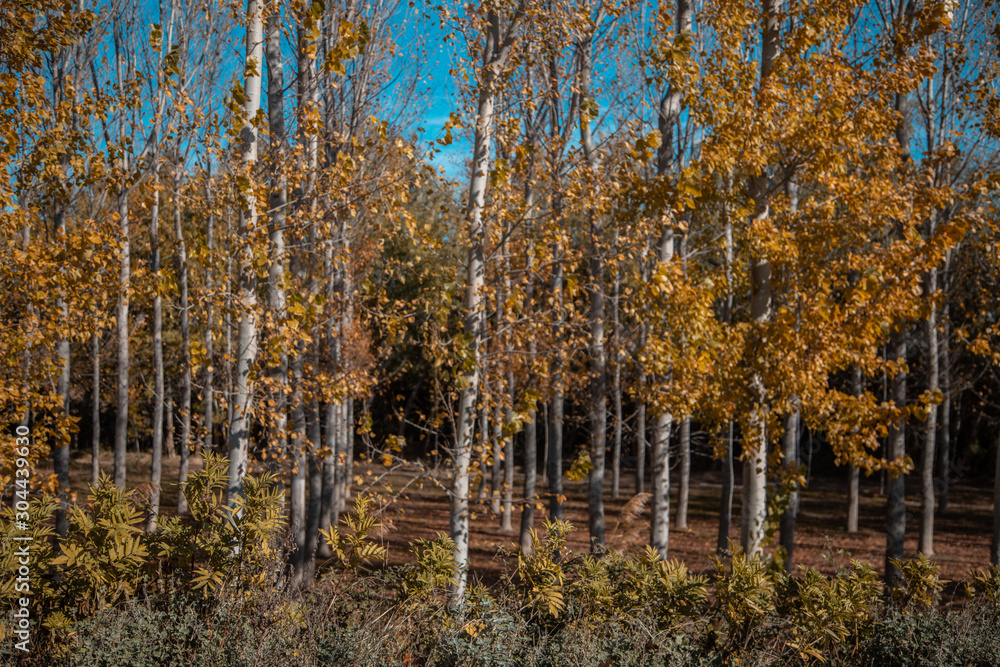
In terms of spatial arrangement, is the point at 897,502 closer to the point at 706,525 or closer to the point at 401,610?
the point at 401,610

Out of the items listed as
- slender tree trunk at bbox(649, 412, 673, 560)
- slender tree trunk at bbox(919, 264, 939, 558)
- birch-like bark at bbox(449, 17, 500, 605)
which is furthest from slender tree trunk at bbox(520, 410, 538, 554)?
slender tree trunk at bbox(919, 264, 939, 558)

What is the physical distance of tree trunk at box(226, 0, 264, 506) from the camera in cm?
584

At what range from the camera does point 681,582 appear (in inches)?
189

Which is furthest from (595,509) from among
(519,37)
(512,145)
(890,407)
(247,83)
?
(247,83)

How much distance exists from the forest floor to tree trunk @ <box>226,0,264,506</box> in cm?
303

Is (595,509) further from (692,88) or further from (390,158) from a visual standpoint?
(390,158)

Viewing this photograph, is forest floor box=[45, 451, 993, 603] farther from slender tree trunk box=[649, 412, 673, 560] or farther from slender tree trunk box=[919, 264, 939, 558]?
slender tree trunk box=[919, 264, 939, 558]

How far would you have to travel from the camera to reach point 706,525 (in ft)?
55.9

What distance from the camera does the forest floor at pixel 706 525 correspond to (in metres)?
12.5

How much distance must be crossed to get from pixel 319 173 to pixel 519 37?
93.1 inches

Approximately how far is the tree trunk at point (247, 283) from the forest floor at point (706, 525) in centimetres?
303

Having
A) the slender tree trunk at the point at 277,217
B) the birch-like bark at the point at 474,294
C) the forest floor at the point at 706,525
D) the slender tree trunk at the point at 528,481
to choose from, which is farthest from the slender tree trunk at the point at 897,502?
the slender tree trunk at the point at 277,217

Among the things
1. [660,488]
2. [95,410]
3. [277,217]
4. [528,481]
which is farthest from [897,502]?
[95,410]

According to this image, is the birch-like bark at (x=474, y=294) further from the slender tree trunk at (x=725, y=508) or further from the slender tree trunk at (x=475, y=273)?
the slender tree trunk at (x=725, y=508)
